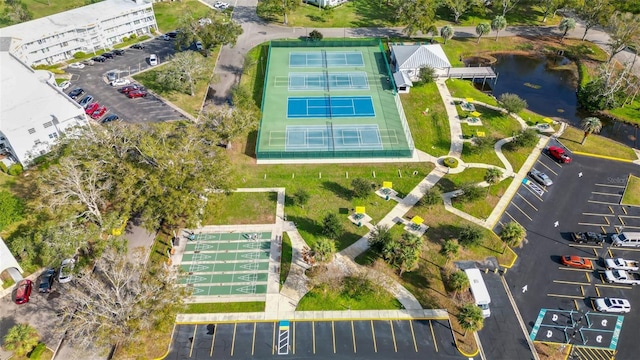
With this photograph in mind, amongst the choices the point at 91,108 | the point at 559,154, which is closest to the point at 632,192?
the point at 559,154

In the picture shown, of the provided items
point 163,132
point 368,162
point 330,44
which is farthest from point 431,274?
point 330,44

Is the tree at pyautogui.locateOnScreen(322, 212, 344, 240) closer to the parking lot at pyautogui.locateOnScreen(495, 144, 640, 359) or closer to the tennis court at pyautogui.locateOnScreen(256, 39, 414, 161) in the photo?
the tennis court at pyautogui.locateOnScreen(256, 39, 414, 161)

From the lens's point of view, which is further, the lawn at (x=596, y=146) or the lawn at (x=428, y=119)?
the lawn at (x=428, y=119)

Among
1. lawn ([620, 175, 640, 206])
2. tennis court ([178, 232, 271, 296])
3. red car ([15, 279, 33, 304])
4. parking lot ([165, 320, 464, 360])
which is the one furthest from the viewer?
lawn ([620, 175, 640, 206])

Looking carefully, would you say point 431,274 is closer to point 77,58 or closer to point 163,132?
point 163,132

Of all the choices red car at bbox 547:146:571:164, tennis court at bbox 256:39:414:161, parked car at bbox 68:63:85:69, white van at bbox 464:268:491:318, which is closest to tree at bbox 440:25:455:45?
tennis court at bbox 256:39:414:161

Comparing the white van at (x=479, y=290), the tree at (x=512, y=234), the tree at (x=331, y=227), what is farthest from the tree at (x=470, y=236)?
the tree at (x=331, y=227)

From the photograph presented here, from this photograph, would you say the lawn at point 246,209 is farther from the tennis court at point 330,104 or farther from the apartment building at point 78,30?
the apartment building at point 78,30
